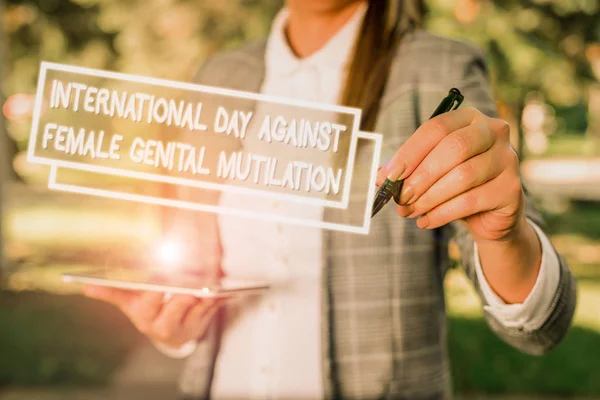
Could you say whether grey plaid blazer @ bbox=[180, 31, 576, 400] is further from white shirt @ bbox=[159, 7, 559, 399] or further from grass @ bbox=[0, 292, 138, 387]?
grass @ bbox=[0, 292, 138, 387]

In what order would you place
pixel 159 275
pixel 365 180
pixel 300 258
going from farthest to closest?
1. pixel 300 258
2. pixel 159 275
3. pixel 365 180

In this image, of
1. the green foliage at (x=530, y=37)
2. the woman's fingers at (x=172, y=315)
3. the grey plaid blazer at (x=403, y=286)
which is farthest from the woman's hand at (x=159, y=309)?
the green foliage at (x=530, y=37)

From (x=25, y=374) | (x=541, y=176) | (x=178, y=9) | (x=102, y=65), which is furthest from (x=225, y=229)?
(x=541, y=176)

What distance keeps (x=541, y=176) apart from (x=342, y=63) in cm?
2415

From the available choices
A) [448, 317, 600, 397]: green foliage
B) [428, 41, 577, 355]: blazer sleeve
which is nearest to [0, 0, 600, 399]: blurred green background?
[448, 317, 600, 397]: green foliage

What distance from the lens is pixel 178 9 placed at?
8031mm

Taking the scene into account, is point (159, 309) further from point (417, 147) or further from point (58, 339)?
point (58, 339)

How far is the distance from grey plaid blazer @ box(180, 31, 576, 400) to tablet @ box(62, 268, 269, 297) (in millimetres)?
200

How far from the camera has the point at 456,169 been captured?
101cm

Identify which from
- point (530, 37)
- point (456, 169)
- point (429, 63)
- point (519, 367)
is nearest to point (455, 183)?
point (456, 169)

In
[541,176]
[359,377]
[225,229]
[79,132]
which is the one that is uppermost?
[541,176]

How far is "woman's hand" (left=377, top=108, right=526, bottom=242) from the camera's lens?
0.99 meters

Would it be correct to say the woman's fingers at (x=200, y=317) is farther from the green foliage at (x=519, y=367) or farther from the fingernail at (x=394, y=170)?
the green foliage at (x=519, y=367)

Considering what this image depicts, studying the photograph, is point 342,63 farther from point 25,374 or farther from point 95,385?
point 25,374
